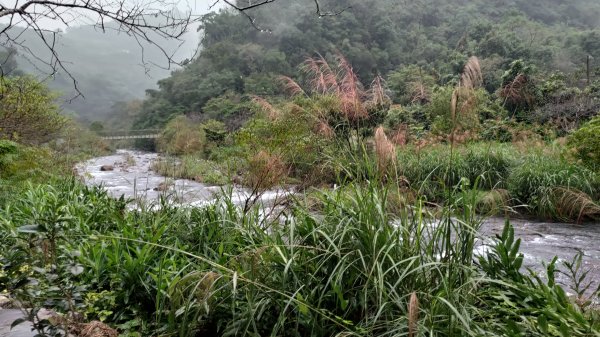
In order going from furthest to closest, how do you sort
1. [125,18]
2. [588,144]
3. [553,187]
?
1. [553,187]
2. [588,144]
3. [125,18]

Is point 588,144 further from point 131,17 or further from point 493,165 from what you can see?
point 131,17

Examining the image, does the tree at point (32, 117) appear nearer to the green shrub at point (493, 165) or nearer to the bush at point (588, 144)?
the green shrub at point (493, 165)

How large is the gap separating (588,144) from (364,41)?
34.1 metres

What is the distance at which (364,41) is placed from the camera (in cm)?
3922

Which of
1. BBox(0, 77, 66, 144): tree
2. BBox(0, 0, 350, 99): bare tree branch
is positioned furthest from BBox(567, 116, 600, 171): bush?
BBox(0, 77, 66, 144): tree

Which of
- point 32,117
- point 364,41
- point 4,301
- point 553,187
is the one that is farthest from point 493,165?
point 364,41

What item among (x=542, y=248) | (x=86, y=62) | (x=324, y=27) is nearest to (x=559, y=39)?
(x=324, y=27)

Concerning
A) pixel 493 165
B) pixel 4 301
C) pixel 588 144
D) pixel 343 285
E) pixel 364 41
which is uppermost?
pixel 364 41

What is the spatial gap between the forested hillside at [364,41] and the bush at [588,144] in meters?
20.9

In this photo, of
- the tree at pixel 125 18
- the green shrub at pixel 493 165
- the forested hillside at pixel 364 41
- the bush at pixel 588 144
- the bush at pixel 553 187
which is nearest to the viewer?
the tree at pixel 125 18

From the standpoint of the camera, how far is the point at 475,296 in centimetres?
221

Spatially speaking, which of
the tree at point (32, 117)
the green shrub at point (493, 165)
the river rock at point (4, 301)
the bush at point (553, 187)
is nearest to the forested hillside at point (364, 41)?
the tree at point (32, 117)

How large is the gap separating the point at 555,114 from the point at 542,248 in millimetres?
9661

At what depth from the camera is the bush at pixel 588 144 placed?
22.3 ft
